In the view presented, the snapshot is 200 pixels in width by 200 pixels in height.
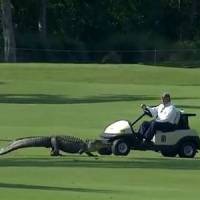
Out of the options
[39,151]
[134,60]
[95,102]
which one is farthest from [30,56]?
[39,151]

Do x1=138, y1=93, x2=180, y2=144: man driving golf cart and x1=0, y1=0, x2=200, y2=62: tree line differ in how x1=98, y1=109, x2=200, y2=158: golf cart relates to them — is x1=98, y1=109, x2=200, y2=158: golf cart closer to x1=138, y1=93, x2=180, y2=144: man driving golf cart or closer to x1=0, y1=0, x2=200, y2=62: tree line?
x1=138, y1=93, x2=180, y2=144: man driving golf cart

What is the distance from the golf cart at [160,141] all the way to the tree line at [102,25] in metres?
49.0

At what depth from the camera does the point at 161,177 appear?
1514 centimetres

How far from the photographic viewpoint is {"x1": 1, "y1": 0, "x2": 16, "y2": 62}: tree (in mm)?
66188

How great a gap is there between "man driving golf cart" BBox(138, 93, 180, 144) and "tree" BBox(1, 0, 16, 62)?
45021 mm

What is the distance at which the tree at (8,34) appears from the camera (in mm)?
66188

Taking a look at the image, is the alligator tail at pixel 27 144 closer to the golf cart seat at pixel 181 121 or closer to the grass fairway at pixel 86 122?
the grass fairway at pixel 86 122

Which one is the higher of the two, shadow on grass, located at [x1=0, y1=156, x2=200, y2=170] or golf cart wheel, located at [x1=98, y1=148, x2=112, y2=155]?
shadow on grass, located at [x1=0, y1=156, x2=200, y2=170]

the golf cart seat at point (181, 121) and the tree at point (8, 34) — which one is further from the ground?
the golf cart seat at point (181, 121)

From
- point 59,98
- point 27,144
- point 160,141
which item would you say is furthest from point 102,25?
point 27,144

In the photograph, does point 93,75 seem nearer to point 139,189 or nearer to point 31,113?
point 31,113

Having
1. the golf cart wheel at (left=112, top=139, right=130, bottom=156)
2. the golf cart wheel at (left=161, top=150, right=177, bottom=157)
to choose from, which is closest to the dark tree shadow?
the golf cart wheel at (left=161, top=150, right=177, bottom=157)

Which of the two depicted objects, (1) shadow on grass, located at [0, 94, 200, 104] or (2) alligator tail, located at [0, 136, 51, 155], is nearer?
(2) alligator tail, located at [0, 136, 51, 155]

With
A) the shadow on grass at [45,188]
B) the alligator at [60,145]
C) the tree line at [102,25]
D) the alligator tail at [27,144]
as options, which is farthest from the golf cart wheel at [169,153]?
the tree line at [102,25]
